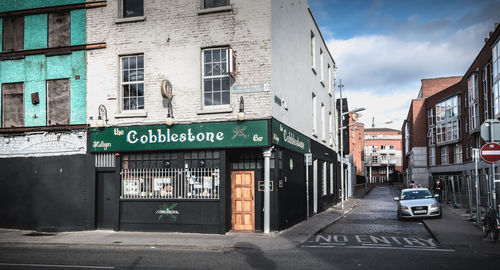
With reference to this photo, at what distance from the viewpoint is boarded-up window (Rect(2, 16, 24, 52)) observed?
17938mm

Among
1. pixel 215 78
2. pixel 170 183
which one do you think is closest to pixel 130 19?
pixel 215 78

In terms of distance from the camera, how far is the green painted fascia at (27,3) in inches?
686

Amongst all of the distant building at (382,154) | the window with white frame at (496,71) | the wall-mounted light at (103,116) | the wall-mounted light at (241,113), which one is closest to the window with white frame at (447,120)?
the window with white frame at (496,71)

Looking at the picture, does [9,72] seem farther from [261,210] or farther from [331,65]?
[331,65]

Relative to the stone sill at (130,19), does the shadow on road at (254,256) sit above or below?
below

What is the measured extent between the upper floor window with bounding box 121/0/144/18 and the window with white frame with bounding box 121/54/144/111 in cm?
169

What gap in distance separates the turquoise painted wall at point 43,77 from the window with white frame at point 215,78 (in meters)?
5.01

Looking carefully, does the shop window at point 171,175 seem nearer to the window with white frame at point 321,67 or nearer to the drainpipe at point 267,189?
the drainpipe at point 267,189

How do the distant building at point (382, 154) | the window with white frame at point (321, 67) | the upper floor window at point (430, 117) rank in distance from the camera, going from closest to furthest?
the window with white frame at point (321, 67), the upper floor window at point (430, 117), the distant building at point (382, 154)

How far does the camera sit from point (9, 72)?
707 inches

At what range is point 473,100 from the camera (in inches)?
1777

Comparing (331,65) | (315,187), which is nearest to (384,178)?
(331,65)

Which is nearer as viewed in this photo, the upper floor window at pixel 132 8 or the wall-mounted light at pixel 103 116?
the wall-mounted light at pixel 103 116

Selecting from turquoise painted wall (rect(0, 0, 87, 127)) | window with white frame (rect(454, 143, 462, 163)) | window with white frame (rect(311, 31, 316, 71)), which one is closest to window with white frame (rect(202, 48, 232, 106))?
turquoise painted wall (rect(0, 0, 87, 127))
